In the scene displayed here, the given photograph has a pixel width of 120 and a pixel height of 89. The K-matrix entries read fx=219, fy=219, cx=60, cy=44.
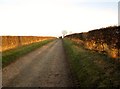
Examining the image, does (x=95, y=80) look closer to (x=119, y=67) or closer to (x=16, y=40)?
(x=119, y=67)

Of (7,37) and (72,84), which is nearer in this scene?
(72,84)

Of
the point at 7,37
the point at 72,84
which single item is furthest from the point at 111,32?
the point at 7,37

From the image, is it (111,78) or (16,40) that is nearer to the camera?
(111,78)

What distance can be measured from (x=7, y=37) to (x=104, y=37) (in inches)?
768

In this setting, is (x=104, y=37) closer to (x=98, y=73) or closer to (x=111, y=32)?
(x=111, y=32)

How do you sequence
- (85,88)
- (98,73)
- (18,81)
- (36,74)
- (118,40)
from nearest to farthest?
1. (85,88)
2. (98,73)
3. (18,81)
4. (36,74)
5. (118,40)

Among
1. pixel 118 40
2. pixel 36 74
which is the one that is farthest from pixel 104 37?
pixel 36 74

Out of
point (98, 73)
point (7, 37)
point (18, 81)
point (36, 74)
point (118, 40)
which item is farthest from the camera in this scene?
point (7, 37)

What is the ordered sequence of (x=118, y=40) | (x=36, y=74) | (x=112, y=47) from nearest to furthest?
(x=36, y=74)
(x=118, y=40)
(x=112, y=47)

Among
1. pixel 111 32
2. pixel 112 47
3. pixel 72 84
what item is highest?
pixel 111 32

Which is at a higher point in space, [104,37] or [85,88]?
[104,37]

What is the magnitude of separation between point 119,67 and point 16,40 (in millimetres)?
30787

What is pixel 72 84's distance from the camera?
10.7 m

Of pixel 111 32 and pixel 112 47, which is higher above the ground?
pixel 111 32
